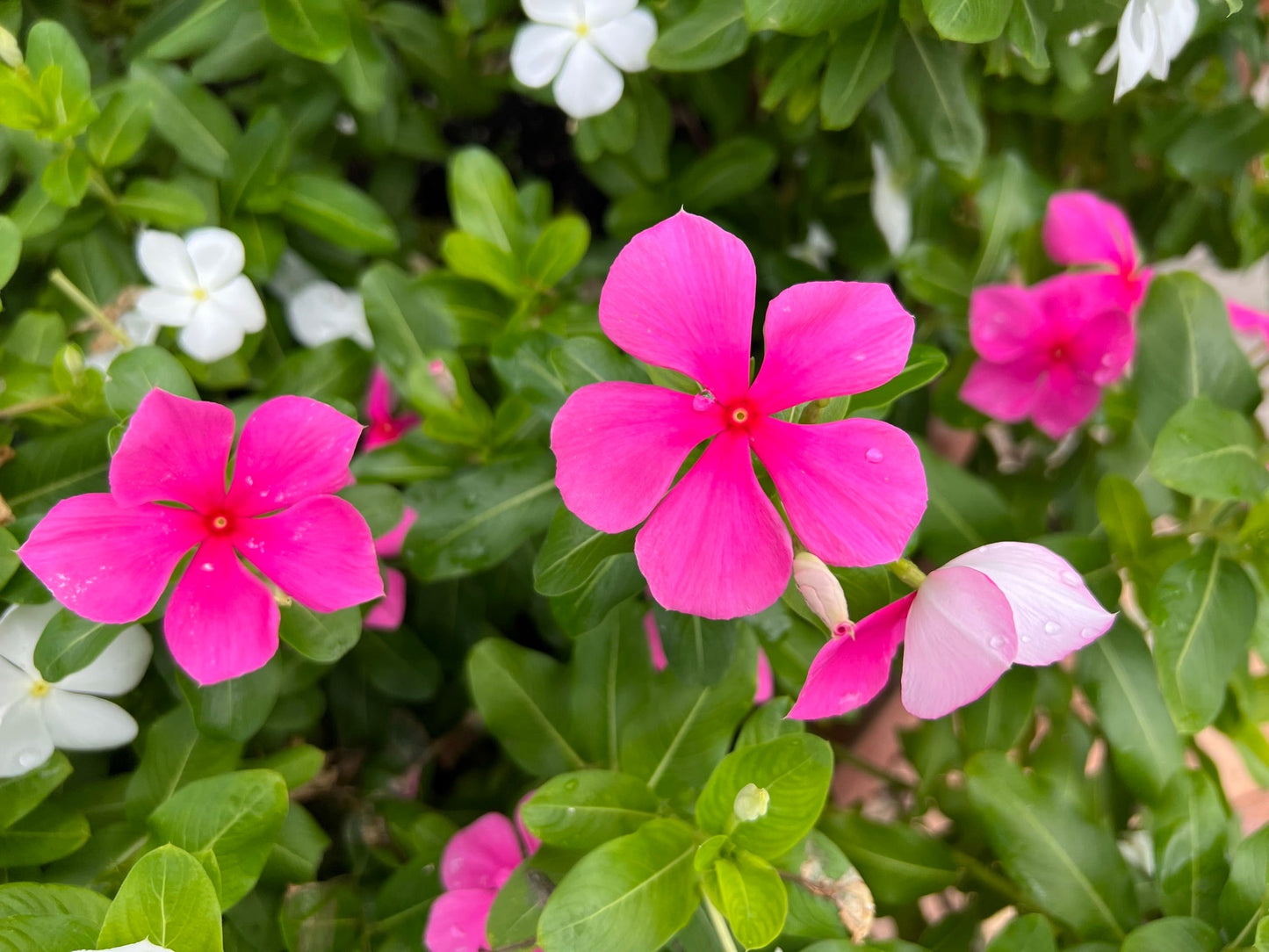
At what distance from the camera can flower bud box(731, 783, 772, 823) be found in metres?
0.56

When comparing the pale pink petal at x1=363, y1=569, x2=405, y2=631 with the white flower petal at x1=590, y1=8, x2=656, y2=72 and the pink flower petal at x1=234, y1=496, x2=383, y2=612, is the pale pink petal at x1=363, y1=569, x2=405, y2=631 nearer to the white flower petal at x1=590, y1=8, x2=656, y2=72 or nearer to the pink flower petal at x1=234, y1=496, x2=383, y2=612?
the pink flower petal at x1=234, y1=496, x2=383, y2=612

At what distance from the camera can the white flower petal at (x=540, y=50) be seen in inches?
34.4

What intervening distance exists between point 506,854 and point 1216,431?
696 millimetres

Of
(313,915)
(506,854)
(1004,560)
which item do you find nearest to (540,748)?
(506,854)

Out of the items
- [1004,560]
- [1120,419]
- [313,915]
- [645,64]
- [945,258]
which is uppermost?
[645,64]

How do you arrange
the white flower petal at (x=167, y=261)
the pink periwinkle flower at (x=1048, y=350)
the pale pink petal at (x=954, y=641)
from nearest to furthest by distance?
the pale pink petal at (x=954, y=641), the white flower petal at (x=167, y=261), the pink periwinkle flower at (x=1048, y=350)

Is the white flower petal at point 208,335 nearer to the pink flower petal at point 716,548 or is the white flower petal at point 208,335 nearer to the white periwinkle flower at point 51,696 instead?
the white periwinkle flower at point 51,696

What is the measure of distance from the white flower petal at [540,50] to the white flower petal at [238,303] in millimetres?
330

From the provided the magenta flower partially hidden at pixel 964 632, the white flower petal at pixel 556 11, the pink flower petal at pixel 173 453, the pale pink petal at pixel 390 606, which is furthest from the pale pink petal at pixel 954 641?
the white flower petal at pixel 556 11

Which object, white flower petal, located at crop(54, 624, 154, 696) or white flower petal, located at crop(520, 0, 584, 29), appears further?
white flower petal, located at crop(520, 0, 584, 29)

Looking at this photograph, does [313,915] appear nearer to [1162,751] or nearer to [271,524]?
[271,524]

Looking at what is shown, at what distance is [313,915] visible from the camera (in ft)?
2.58

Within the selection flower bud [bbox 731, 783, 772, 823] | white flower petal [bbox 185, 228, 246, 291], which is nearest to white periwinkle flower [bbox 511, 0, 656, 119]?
white flower petal [bbox 185, 228, 246, 291]

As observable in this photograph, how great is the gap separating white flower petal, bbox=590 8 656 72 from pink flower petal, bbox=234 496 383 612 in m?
0.53
